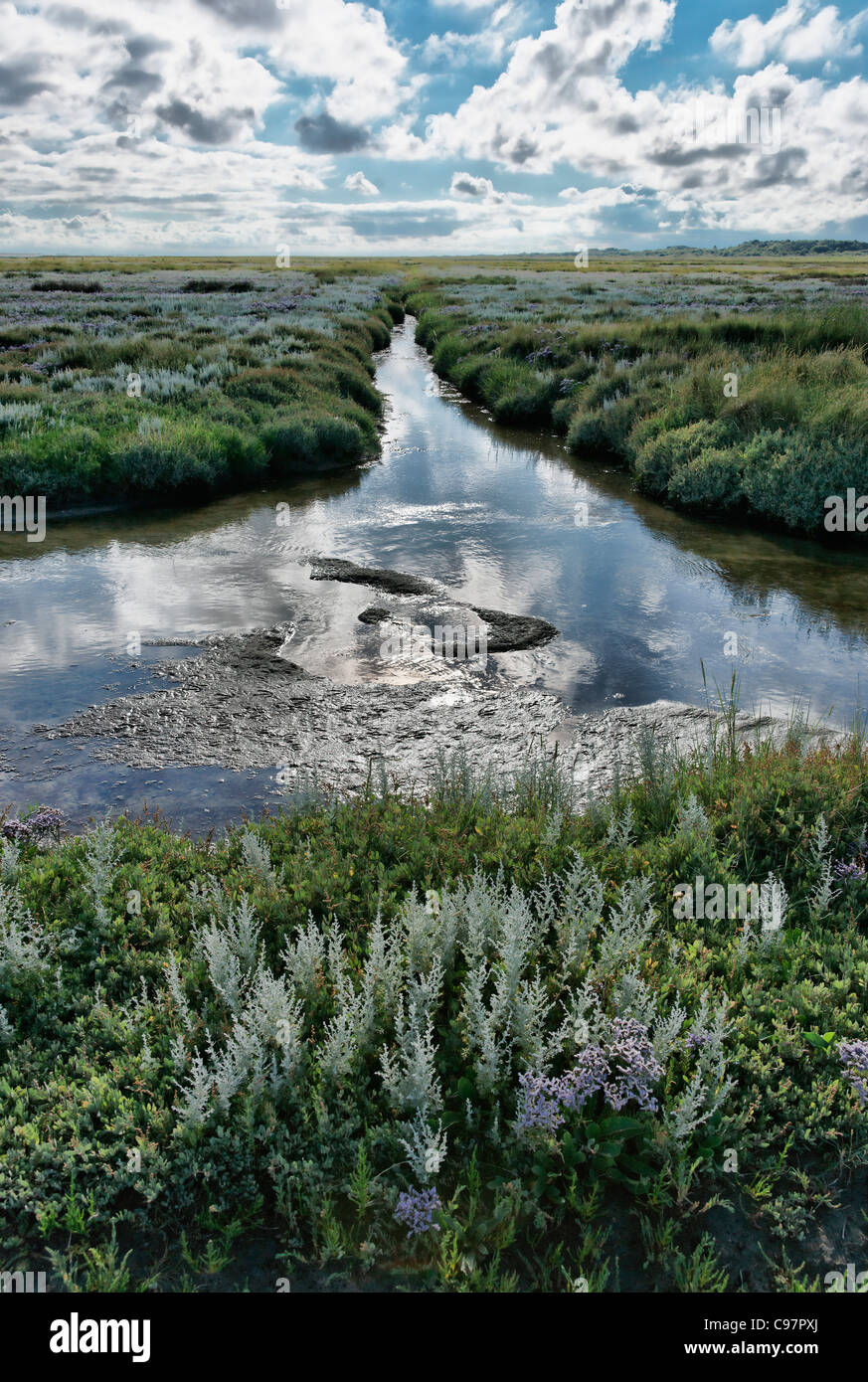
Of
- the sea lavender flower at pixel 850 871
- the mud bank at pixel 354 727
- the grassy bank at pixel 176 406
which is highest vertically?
the grassy bank at pixel 176 406

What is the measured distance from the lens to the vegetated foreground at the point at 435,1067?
3.18 metres

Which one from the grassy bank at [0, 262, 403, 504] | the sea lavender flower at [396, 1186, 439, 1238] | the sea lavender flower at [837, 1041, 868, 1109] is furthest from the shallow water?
the sea lavender flower at [837, 1041, 868, 1109]

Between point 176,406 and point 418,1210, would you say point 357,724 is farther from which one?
point 176,406

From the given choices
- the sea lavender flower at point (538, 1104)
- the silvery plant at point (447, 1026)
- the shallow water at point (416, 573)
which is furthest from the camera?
the shallow water at point (416, 573)

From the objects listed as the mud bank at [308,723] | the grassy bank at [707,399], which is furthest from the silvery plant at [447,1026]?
the grassy bank at [707,399]

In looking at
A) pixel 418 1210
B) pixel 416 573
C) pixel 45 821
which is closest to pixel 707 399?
pixel 416 573

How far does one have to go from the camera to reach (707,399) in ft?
56.6

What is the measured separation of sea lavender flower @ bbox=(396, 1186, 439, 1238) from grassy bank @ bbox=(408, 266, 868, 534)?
1268 cm

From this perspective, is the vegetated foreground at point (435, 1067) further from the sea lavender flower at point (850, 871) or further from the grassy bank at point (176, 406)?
the grassy bank at point (176, 406)

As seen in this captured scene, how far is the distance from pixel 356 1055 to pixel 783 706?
593 centimetres

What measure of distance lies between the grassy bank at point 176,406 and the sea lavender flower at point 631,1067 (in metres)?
14.2

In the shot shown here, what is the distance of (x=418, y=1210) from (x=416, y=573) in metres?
9.48

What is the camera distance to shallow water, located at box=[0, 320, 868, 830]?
795 centimetres

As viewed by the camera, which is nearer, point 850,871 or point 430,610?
point 850,871
